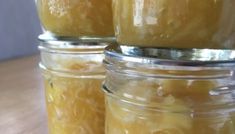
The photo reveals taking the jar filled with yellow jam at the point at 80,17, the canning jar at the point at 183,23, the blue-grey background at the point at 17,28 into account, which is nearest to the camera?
the canning jar at the point at 183,23

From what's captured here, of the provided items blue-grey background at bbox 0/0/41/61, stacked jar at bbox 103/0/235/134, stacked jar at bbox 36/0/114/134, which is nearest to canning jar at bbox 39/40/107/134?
stacked jar at bbox 36/0/114/134

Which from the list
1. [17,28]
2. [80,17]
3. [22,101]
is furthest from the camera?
[17,28]

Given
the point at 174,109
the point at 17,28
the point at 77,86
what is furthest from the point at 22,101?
the point at 17,28

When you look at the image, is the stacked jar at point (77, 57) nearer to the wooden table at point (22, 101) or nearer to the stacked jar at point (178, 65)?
the stacked jar at point (178, 65)

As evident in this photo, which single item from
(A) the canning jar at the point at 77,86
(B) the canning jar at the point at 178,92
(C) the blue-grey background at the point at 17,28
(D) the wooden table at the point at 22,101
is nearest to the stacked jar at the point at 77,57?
(A) the canning jar at the point at 77,86

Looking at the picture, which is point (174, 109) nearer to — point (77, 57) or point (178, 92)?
point (178, 92)

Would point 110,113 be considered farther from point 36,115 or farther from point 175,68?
point 36,115
